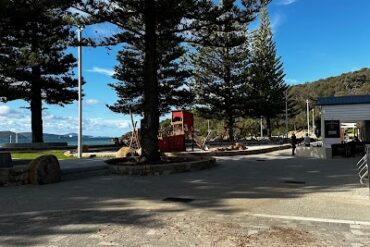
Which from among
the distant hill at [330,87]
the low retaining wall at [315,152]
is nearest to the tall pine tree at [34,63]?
the low retaining wall at [315,152]

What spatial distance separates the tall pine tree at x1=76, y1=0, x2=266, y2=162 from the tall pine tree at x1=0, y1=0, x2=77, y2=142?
9.08 metres

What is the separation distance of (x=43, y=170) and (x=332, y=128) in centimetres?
2123

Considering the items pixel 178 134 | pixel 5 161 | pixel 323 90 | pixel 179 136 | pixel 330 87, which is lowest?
pixel 5 161

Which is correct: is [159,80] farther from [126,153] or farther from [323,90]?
[323,90]

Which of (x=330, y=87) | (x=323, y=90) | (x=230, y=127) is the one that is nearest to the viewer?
(x=230, y=127)

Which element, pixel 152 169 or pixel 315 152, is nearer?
pixel 152 169

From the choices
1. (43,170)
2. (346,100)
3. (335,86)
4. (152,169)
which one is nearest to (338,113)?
(346,100)

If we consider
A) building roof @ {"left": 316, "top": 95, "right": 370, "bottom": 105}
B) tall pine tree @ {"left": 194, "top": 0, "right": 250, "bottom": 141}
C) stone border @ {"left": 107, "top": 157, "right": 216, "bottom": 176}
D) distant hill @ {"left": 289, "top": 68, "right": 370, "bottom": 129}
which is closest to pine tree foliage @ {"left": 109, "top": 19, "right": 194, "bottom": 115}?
tall pine tree @ {"left": 194, "top": 0, "right": 250, "bottom": 141}

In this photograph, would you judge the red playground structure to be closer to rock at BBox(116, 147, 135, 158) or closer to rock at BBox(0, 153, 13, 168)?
rock at BBox(116, 147, 135, 158)

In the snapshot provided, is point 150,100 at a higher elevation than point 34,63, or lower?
lower

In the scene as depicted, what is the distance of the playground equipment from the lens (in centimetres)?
2730

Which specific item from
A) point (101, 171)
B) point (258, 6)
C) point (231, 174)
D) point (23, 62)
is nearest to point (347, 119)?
point (258, 6)

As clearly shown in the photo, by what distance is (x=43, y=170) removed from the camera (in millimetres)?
13242

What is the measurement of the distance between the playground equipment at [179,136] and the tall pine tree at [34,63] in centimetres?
807
